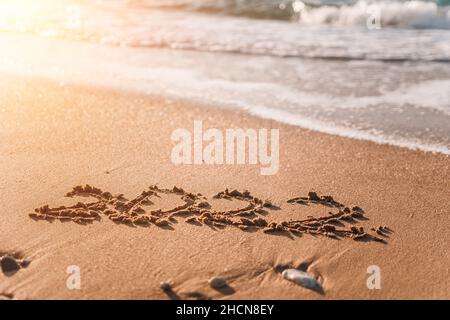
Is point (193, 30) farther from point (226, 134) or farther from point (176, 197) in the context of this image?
point (176, 197)

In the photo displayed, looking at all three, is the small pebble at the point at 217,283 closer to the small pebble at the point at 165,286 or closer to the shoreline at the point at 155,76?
the small pebble at the point at 165,286

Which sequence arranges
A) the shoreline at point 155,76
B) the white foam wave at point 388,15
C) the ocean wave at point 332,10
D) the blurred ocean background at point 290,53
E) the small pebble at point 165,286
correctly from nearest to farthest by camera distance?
the small pebble at point 165,286
the shoreline at point 155,76
the blurred ocean background at point 290,53
the white foam wave at point 388,15
the ocean wave at point 332,10

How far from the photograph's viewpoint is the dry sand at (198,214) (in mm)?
2617

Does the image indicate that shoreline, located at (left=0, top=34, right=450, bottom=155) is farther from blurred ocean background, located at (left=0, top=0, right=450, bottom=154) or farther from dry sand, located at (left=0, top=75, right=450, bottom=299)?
dry sand, located at (left=0, top=75, right=450, bottom=299)

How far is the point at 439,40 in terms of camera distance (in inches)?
322

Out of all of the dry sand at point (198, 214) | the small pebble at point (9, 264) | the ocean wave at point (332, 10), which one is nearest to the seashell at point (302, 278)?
the dry sand at point (198, 214)

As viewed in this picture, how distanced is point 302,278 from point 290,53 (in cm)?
507

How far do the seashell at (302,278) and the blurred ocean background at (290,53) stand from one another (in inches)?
80.3

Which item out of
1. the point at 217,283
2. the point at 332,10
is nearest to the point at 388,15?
the point at 332,10

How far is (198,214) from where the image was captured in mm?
3232

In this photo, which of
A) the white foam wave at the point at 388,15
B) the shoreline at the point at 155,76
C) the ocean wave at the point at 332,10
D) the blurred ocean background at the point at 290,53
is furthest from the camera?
the ocean wave at the point at 332,10

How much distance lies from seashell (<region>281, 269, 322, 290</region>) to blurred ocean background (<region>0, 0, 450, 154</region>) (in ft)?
6.69

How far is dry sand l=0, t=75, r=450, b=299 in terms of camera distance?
8.59ft

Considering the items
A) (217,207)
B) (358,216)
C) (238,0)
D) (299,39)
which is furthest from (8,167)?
(238,0)
